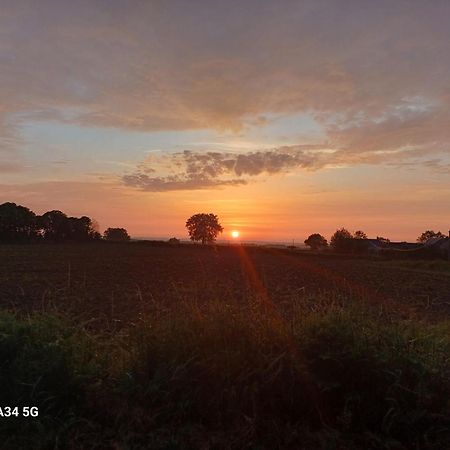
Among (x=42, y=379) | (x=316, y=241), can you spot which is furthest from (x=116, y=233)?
(x=42, y=379)

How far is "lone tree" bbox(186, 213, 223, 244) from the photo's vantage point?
126 m

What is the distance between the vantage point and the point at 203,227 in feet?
A: 414

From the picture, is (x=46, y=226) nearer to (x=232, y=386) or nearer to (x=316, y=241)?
(x=316, y=241)

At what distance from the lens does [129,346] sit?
500 cm

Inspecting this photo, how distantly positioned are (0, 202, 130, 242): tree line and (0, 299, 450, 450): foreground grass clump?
90.5 m

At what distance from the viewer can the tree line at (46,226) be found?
292ft

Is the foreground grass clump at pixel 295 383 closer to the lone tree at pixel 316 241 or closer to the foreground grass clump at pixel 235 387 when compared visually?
the foreground grass clump at pixel 235 387

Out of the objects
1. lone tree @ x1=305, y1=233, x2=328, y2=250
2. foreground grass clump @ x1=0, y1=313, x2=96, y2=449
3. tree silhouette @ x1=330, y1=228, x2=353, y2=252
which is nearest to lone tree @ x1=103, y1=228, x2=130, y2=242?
lone tree @ x1=305, y1=233, x2=328, y2=250

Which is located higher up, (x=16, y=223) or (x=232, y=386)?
(x=16, y=223)

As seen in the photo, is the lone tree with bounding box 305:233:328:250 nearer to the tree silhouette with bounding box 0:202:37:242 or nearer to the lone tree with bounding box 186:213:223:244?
the lone tree with bounding box 186:213:223:244

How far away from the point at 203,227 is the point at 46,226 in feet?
149

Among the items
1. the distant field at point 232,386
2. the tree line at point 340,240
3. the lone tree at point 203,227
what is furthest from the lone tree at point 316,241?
the distant field at point 232,386

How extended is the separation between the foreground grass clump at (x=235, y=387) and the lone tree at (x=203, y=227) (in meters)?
121

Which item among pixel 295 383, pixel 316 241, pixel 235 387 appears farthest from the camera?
pixel 316 241
